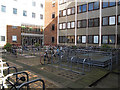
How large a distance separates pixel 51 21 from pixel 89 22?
11.6 m

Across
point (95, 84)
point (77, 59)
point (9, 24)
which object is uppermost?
point (9, 24)

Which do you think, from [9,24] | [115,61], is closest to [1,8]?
[9,24]

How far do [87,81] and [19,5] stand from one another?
98.2 feet

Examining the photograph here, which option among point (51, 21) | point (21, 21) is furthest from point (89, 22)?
point (21, 21)

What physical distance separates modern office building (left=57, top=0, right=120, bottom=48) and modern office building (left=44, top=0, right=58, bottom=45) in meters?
1.32

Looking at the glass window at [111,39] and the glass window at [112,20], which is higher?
the glass window at [112,20]

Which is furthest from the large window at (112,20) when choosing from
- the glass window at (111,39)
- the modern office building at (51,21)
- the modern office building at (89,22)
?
the modern office building at (51,21)

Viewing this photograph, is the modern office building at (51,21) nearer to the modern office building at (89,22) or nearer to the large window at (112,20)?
the modern office building at (89,22)

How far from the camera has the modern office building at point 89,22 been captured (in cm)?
1770

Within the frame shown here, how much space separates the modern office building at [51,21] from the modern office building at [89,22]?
1.32m

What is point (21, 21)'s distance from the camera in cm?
2931

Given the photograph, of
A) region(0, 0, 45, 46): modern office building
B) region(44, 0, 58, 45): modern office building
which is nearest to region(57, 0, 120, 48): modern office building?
region(44, 0, 58, 45): modern office building

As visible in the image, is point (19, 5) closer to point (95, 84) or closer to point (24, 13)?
point (24, 13)

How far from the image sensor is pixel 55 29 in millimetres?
27625
